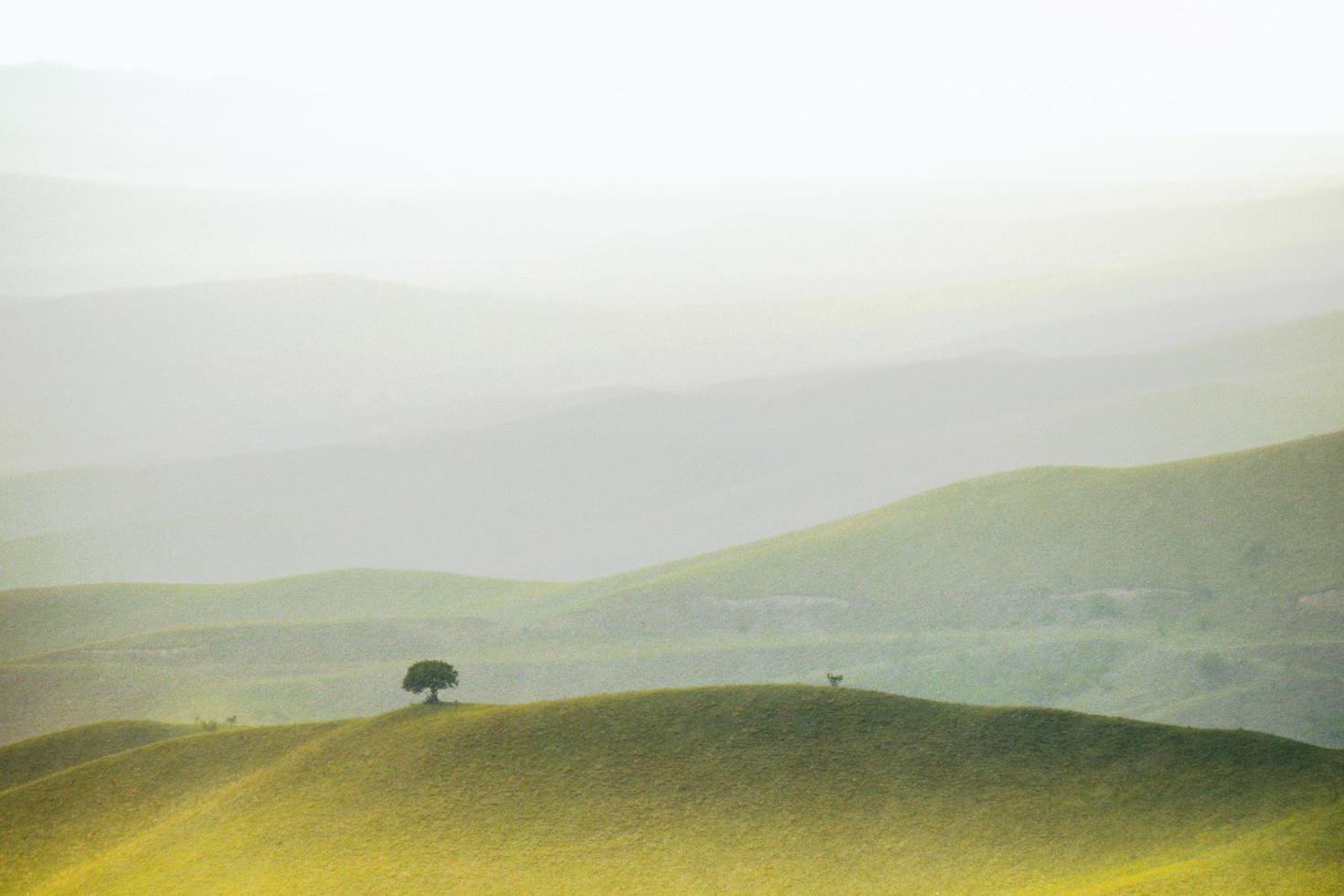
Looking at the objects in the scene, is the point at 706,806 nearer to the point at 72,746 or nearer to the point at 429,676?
the point at 429,676

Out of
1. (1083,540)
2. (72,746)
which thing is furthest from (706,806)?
(1083,540)

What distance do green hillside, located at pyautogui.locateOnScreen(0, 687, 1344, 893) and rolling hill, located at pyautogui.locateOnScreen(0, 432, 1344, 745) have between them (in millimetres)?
33567

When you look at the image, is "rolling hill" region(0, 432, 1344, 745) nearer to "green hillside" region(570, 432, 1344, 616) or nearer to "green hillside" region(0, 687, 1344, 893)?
"green hillside" region(570, 432, 1344, 616)

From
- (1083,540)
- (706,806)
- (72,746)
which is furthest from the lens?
(1083,540)

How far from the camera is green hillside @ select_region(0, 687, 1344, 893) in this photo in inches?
1497

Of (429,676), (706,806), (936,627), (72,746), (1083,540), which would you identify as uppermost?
(1083,540)

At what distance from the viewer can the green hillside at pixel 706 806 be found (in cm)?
3803

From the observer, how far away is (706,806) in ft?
141

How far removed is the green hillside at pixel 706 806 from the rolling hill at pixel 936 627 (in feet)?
110

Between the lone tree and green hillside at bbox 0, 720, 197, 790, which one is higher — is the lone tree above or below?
below

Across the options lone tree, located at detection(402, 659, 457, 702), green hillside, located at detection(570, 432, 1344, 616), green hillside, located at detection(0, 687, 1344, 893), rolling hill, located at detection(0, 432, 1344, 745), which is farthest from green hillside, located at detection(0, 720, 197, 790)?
green hillside, located at detection(570, 432, 1344, 616)

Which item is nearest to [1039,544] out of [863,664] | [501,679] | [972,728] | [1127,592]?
[1127,592]

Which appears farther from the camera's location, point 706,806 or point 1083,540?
point 1083,540

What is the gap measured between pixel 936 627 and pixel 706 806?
53476 mm
